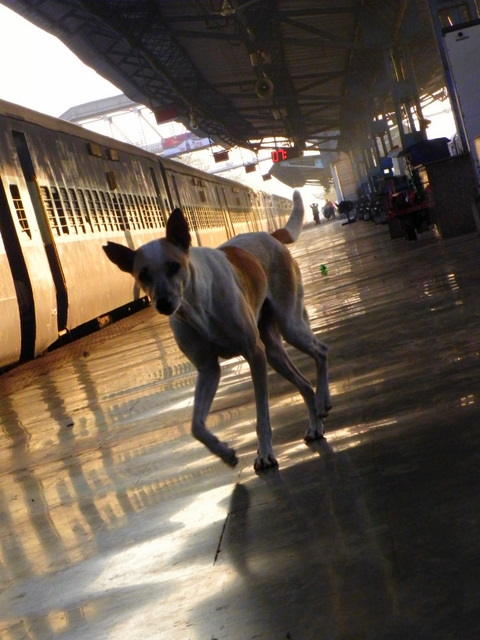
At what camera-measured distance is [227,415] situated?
6328mm

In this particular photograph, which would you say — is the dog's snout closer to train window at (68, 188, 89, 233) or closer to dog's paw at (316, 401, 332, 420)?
dog's paw at (316, 401, 332, 420)

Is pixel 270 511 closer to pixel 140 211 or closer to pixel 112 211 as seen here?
pixel 112 211

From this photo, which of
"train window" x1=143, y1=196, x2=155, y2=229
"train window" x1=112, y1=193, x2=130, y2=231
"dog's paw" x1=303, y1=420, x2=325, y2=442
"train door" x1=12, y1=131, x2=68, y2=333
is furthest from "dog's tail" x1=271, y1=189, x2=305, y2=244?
"train window" x1=143, y1=196, x2=155, y2=229

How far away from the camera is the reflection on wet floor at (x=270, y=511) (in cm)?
277

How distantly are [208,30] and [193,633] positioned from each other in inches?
983

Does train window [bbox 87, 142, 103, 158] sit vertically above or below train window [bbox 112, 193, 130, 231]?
above

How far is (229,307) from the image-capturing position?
461cm

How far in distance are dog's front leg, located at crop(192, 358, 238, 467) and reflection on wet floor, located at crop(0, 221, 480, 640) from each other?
0.13 meters

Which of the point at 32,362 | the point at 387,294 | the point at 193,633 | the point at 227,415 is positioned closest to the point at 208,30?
the point at 32,362

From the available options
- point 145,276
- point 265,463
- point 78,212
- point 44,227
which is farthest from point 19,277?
point 145,276

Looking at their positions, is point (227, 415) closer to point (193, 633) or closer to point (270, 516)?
point (270, 516)

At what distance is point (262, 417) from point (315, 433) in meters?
0.40

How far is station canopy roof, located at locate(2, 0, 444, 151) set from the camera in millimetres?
23234

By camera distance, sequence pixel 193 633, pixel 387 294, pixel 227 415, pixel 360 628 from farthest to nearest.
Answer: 1. pixel 387 294
2. pixel 227 415
3. pixel 193 633
4. pixel 360 628
